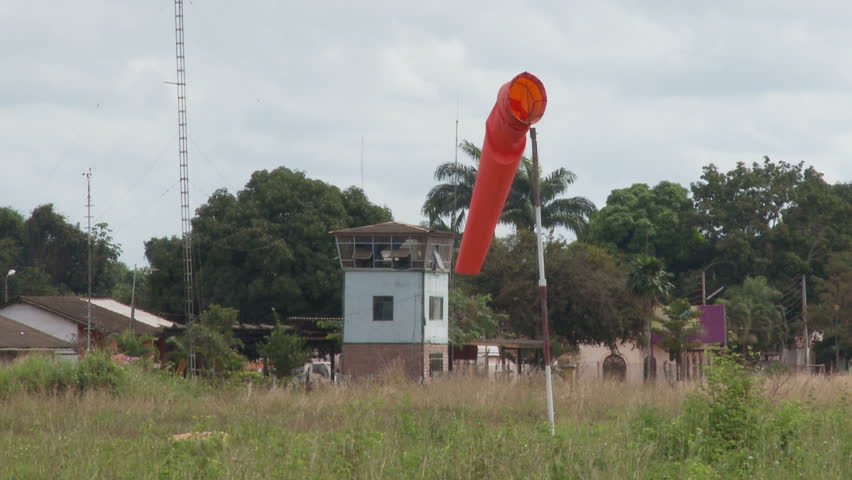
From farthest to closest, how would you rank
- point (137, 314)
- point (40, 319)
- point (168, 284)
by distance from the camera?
point (168, 284) < point (137, 314) < point (40, 319)

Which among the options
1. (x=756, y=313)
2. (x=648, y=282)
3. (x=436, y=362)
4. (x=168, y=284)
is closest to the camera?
(x=436, y=362)

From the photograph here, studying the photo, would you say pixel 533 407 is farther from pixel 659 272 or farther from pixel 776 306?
pixel 776 306

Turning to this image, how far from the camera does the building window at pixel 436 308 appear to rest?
43.7 meters

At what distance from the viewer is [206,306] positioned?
54719mm

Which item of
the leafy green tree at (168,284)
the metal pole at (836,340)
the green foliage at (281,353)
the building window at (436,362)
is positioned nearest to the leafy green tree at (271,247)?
the leafy green tree at (168,284)

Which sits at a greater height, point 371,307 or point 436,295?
point 436,295

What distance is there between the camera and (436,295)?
44.2m

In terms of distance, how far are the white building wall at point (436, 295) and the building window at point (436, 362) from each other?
54 cm

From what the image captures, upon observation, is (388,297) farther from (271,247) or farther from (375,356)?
(271,247)

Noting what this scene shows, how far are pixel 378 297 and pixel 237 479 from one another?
3361 cm

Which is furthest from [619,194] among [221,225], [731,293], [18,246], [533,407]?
[533,407]

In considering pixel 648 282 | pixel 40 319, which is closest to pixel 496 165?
pixel 648 282

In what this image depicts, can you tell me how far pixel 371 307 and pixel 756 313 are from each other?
26.1 metres

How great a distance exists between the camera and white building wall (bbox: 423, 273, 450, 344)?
43281 mm
